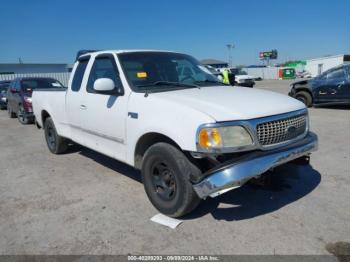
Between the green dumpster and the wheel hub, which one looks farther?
the green dumpster

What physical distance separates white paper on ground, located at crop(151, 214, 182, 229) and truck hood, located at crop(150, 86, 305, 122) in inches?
50.6

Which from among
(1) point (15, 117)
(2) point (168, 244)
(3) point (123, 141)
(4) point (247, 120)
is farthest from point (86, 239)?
(1) point (15, 117)

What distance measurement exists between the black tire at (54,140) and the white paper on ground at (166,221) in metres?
3.50

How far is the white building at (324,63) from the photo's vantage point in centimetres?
5035

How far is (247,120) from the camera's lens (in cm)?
314

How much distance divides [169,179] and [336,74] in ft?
33.9

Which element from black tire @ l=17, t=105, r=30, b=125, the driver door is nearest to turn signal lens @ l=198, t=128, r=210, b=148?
the driver door

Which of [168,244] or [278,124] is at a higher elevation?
[278,124]

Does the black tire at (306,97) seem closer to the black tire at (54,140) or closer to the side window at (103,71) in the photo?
the black tire at (54,140)

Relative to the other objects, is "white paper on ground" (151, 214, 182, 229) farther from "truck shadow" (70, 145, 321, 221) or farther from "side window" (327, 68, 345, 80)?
"side window" (327, 68, 345, 80)

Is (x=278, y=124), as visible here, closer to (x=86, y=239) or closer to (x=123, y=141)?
(x=123, y=141)

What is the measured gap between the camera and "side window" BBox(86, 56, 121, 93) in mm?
4352

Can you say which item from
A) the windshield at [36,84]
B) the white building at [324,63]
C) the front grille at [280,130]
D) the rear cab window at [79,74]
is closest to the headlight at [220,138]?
the front grille at [280,130]

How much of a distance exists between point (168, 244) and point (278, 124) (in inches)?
66.8
